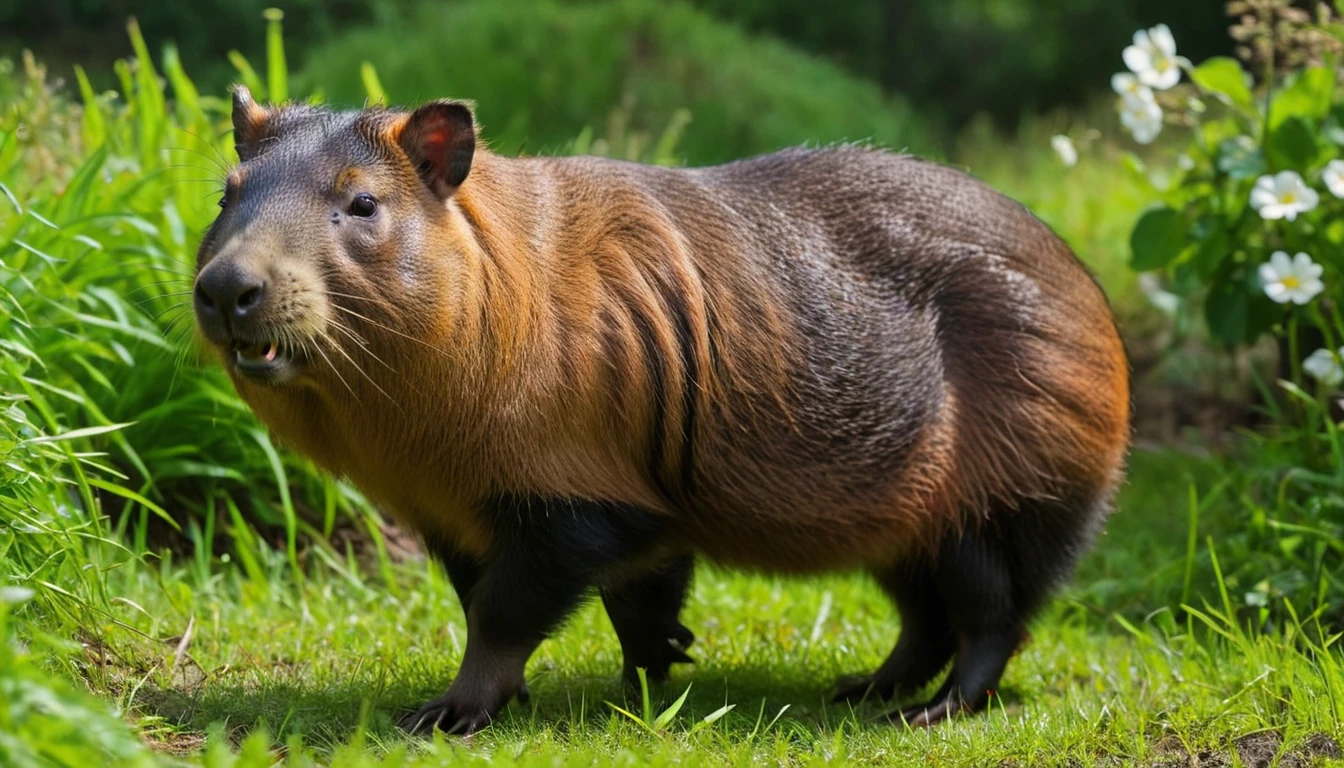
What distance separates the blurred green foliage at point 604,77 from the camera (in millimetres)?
11406

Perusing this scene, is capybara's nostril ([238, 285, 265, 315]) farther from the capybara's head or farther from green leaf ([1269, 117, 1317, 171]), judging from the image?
green leaf ([1269, 117, 1317, 171])

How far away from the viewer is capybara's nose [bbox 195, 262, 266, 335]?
3.54m

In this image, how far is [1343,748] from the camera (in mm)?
3898

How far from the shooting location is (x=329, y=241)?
376cm

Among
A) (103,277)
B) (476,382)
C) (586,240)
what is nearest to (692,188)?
(586,240)

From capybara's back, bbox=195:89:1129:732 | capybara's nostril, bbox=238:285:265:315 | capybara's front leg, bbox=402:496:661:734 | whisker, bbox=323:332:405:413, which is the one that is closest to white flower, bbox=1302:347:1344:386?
capybara's back, bbox=195:89:1129:732

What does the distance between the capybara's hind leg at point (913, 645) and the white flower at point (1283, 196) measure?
184 centimetres

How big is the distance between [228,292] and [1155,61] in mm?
3879

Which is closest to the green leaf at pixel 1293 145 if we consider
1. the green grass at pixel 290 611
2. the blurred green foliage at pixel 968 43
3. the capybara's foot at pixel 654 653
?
the green grass at pixel 290 611

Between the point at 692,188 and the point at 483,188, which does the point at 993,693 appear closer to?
the point at 692,188

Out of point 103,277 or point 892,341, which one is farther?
point 103,277

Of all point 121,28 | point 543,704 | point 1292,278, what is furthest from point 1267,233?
point 121,28

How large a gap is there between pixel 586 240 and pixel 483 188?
0.31 metres

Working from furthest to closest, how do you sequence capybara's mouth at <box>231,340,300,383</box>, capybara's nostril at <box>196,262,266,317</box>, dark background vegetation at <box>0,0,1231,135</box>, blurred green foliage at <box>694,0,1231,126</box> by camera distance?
blurred green foliage at <box>694,0,1231,126</box>
dark background vegetation at <box>0,0,1231,135</box>
capybara's mouth at <box>231,340,300,383</box>
capybara's nostril at <box>196,262,266,317</box>
